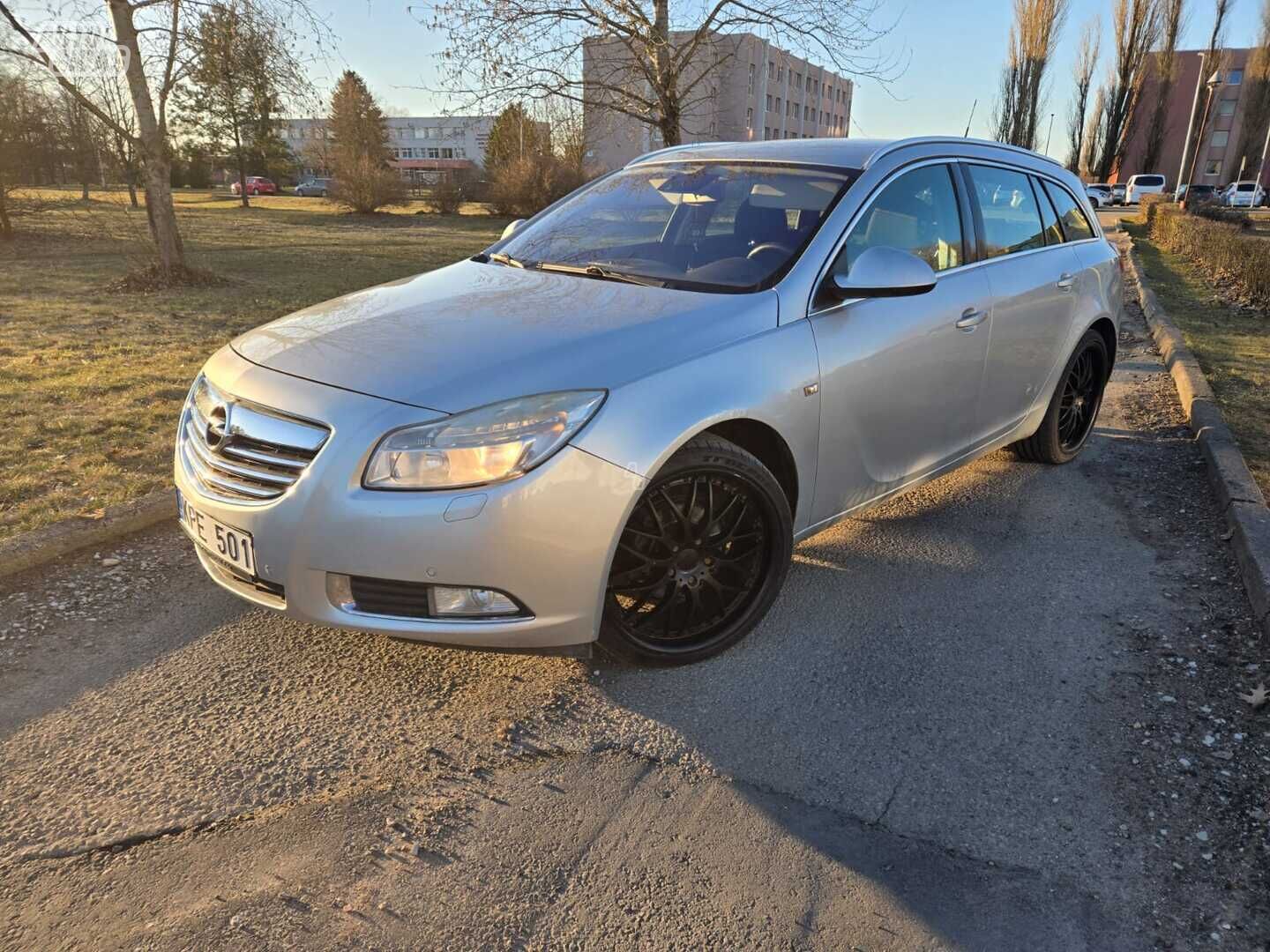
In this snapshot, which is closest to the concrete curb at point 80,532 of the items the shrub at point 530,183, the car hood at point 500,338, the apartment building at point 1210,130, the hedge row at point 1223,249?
the car hood at point 500,338

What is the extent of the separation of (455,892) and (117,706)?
1.41m

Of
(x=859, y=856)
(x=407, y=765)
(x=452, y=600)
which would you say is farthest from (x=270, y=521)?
(x=859, y=856)

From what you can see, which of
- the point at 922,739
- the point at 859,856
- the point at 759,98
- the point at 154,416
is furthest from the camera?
the point at 759,98

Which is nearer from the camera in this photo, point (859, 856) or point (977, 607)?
point (859, 856)

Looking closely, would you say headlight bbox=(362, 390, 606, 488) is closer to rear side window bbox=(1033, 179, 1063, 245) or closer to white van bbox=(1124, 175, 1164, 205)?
rear side window bbox=(1033, 179, 1063, 245)

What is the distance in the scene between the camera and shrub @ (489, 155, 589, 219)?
32.0 meters

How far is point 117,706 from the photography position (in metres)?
2.72

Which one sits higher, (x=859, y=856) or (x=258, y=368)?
(x=258, y=368)

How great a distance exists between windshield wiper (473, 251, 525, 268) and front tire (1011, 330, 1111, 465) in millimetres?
2958

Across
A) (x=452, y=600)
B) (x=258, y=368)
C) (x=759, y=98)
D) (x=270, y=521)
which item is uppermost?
(x=759, y=98)

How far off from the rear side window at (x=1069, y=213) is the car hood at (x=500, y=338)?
2.60 meters

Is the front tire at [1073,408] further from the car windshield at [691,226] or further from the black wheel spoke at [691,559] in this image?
the black wheel spoke at [691,559]

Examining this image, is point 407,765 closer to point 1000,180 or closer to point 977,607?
point 977,607

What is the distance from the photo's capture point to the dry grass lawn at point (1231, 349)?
17.4 feet
